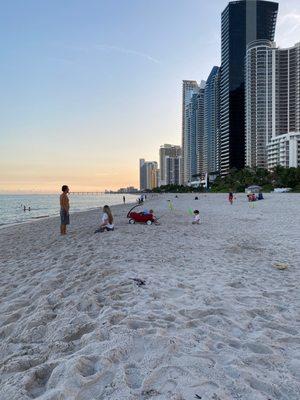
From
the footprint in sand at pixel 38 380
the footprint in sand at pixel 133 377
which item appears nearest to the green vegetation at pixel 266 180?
the footprint in sand at pixel 133 377

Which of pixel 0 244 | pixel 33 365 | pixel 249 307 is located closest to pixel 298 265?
pixel 249 307

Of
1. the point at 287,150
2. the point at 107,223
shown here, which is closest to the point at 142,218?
the point at 107,223

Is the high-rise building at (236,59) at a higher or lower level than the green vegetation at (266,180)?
higher

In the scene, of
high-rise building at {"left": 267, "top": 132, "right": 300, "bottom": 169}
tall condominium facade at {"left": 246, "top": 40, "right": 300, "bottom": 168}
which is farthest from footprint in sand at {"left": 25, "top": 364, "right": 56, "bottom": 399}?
tall condominium facade at {"left": 246, "top": 40, "right": 300, "bottom": 168}

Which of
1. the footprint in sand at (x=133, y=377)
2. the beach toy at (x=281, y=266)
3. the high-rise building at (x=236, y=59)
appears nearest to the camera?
the footprint in sand at (x=133, y=377)

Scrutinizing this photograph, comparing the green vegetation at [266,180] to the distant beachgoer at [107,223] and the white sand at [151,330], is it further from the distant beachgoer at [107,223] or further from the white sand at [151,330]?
the white sand at [151,330]

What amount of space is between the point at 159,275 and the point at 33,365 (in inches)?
147

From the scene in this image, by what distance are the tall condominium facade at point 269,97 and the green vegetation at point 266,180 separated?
42.8 meters

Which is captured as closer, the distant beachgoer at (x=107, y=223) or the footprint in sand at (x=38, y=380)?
the footprint in sand at (x=38, y=380)

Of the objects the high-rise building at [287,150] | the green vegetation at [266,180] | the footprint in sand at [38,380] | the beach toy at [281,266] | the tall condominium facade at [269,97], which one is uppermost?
the tall condominium facade at [269,97]

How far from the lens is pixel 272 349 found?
3723 mm

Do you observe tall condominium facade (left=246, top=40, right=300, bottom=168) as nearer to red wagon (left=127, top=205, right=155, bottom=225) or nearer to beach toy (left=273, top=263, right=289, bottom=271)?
red wagon (left=127, top=205, right=155, bottom=225)

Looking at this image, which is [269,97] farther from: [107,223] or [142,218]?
[107,223]

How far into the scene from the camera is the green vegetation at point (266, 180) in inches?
3556
